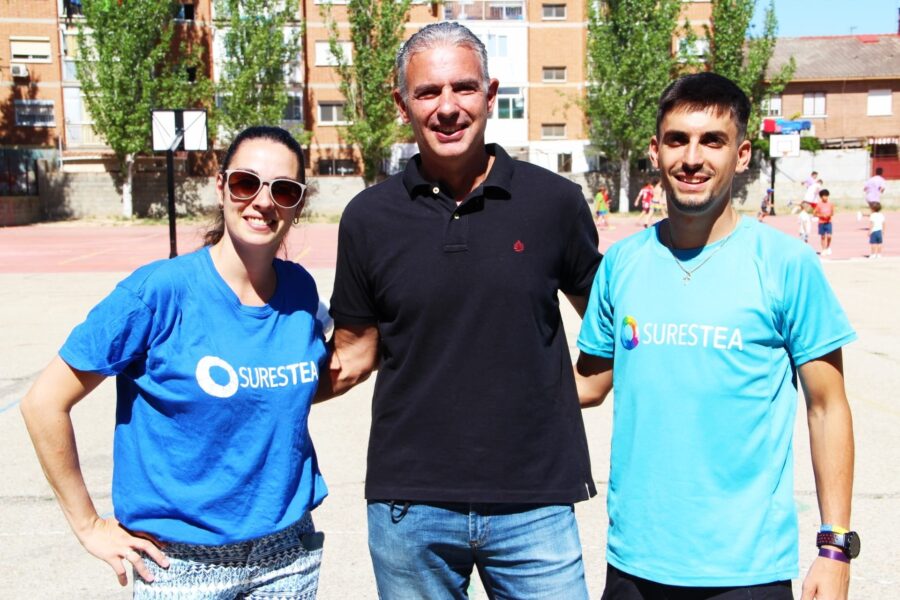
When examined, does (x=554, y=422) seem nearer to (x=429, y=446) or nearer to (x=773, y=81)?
(x=429, y=446)

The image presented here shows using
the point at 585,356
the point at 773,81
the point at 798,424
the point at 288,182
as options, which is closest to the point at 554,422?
the point at 585,356

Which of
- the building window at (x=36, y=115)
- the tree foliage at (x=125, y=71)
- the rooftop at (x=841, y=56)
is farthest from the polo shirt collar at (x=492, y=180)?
the rooftop at (x=841, y=56)

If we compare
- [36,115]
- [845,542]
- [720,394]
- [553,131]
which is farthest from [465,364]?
[36,115]

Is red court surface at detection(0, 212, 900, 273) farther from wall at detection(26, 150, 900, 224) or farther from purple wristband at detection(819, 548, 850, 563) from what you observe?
purple wristband at detection(819, 548, 850, 563)

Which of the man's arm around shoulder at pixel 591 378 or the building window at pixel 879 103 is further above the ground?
the building window at pixel 879 103

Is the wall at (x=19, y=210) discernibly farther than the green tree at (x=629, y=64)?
No

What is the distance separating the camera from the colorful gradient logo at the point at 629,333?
8.45ft

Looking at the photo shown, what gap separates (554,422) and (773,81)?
50.8 meters

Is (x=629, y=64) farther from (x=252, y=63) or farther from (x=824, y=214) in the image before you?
(x=824, y=214)

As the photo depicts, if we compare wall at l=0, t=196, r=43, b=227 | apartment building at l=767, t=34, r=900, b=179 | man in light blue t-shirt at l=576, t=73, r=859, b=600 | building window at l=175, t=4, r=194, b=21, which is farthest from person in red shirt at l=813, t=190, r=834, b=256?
building window at l=175, t=4, r=194, b=21

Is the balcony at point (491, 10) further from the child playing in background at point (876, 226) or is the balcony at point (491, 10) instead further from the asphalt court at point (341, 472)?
the asphalt court at point (341, 472)

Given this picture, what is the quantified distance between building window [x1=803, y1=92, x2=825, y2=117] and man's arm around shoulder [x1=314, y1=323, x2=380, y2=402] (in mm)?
62343

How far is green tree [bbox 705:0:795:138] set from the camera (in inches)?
1893

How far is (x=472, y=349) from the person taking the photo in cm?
258
